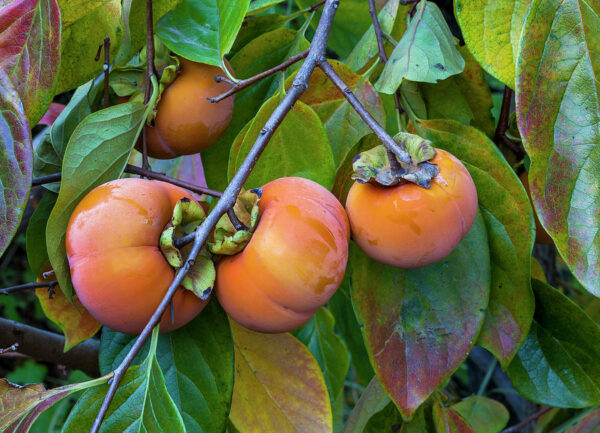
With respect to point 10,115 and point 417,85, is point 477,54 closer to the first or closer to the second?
point 417,85

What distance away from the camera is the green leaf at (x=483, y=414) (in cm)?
144

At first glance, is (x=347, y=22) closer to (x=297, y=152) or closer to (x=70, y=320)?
(x=297, y=152)

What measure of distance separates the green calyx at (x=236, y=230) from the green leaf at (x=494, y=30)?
33 cm

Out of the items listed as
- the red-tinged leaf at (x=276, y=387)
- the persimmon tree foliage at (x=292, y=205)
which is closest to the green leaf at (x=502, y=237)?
the persimmon tree foliage at (x=292, y=205)

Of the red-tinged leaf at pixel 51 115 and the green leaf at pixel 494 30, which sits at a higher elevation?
the green leaf at pixel 494 30

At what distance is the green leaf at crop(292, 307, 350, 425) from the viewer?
129cm

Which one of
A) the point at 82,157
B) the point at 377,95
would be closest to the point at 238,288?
the point at 82,157

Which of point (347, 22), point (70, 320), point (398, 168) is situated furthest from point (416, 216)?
point (347, 22)

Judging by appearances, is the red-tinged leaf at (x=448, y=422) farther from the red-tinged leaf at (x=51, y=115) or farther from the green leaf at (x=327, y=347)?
the red-tinged leaf at (x=51, y=115)

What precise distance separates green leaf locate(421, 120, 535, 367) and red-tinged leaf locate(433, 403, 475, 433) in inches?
6.8

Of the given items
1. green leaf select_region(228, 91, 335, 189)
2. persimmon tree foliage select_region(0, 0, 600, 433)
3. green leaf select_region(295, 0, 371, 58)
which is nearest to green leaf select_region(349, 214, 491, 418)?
persimmon tree foliage select_region(0, 0, 600, 433)

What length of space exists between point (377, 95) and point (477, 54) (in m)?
0.18

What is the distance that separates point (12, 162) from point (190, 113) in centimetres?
26

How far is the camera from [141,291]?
676 mm
